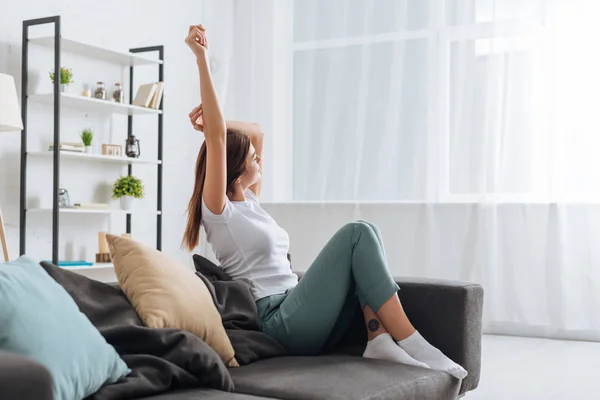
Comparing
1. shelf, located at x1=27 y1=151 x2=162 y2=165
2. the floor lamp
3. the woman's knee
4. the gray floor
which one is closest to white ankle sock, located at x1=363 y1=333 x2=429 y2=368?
the woman's knee

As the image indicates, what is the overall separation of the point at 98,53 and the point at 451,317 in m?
3.19

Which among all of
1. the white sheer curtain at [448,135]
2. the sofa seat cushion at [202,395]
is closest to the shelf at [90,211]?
the white sheer curtain at [448,135]

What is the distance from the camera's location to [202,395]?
1.69 m

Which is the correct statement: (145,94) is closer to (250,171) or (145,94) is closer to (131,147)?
(131,147)

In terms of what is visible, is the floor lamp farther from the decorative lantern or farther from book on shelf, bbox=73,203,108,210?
the decorative lantern

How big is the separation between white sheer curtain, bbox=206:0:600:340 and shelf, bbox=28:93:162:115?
1030 mm

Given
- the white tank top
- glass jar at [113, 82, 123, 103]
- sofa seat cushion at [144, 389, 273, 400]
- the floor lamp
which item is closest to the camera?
sofa seat cushion at [144, 389, 273, 400]

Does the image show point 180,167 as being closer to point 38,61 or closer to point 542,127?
point 38,61

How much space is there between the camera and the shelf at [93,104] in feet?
14.3

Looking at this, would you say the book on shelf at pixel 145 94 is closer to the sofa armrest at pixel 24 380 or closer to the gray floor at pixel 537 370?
the gray floor at pixel 537 370

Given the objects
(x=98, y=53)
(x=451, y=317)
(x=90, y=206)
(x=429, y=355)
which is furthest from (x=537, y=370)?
(x=98, y=53)

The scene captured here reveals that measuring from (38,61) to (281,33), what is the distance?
186cm

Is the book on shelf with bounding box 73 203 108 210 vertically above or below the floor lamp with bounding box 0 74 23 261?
below

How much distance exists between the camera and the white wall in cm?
435
